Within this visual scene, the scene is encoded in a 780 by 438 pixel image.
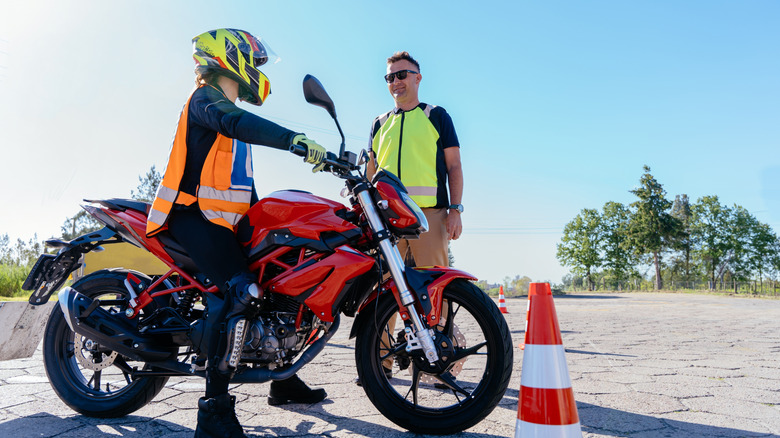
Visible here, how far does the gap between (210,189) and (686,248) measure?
65.3 meters

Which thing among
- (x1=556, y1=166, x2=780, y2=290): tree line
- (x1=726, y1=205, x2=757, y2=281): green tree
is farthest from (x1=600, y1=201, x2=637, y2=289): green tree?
(x1=726, y1=205, x2=757, y2=281): green tree

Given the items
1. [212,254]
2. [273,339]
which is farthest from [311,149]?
[273,339]

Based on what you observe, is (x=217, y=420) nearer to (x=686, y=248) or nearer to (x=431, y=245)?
(x=431, y=245)

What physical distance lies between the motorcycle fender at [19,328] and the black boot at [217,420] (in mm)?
2414

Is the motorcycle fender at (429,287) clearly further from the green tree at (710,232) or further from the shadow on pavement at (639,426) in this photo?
the green tree at (710,232)

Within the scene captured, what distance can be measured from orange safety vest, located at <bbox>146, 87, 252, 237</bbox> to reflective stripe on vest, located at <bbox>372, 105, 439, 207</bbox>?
127 centimetres

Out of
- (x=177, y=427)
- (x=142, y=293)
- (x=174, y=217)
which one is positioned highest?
(x=174, y=217)

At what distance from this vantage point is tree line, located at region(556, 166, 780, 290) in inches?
2226

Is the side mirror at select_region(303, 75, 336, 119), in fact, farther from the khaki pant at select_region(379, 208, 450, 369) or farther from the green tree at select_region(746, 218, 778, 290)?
the green tree at select_region(746, 218, 778, 290)

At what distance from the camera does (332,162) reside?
7.41 feet

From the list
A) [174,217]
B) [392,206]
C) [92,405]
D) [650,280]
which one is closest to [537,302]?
[392,206]

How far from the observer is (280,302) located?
8.11 ft

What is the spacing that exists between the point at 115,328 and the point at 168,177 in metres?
0.82

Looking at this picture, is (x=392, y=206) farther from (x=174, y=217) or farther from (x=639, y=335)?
(x=639, y=335)
